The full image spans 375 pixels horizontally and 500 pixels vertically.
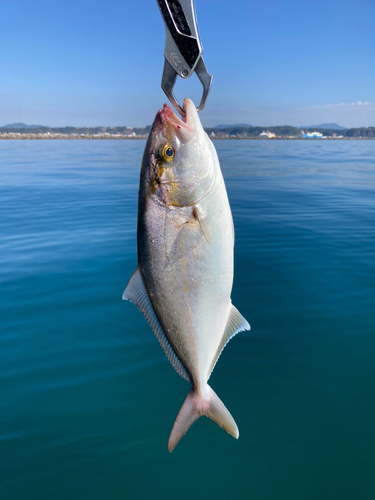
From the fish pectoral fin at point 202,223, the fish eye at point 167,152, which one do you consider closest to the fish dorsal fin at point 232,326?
the fish pectoral fin at point 202,223

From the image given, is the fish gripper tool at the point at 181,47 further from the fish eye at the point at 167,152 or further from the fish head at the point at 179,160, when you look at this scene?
the fish eye at the point at 167,152

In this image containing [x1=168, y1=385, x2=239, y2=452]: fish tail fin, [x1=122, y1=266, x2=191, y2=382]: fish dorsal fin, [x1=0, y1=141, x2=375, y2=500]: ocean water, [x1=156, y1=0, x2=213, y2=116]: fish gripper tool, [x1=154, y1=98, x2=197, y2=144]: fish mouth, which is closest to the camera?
[x1=156, y1=0, x2=213, y2=116]: fish gripper tool

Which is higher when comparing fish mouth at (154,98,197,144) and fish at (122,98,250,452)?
fish mouth at (154,98,197,144)

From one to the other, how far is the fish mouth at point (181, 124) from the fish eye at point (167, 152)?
0.06 metres

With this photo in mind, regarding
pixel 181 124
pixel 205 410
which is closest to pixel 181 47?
pixel 181 124

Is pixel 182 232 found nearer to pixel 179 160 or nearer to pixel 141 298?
pixel 179 160

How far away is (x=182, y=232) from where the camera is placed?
2.26 metres

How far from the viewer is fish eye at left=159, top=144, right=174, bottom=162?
2.23 m

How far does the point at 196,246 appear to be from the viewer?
7.54 ft

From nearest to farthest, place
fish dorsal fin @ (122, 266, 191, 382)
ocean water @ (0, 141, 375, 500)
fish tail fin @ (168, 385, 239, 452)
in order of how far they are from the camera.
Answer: fish dorsal fin @ (122, 266, 191, 382), fish tail fin @ (168, 385, 239, 452), ocean water @ (0, 141, 375, 500)

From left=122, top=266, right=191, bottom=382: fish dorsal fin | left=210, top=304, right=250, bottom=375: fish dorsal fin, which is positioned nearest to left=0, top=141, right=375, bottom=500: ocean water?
left=210, top=304, right=250, bottom=375: fish dorsal fin

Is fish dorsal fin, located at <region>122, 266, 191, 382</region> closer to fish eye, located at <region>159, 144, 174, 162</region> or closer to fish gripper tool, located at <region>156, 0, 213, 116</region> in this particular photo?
fish eye, located at <region>159, 144, 174, 162</region>

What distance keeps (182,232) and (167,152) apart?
51 cm

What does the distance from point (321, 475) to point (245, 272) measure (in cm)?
455
